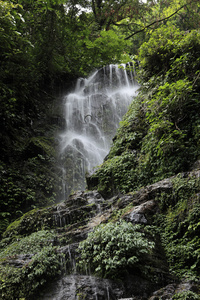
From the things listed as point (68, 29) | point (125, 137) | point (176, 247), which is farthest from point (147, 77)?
point (68, 29)

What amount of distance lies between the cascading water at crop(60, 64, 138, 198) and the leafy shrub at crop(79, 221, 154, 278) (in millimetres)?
6121

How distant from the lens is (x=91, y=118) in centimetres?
1383

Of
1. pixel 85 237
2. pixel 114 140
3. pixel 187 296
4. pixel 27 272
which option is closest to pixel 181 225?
pixel 187 296

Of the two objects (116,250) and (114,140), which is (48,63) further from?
(116,250)

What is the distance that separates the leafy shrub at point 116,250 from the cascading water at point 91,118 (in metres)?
6.12

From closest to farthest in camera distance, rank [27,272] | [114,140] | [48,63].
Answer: [27,272], [114,140], [48,63]

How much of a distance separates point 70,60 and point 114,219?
44.2 ft

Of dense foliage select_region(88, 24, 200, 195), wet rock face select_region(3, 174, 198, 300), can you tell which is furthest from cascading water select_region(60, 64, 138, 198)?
wet rock face select_region(3, 174, 198, 300)

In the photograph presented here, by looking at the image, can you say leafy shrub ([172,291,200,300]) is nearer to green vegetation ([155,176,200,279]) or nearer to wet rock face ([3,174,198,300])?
wet rock face ([3,174,198,300])

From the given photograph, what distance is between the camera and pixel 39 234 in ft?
18.8

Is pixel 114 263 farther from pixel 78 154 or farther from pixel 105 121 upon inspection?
pixel 105 121

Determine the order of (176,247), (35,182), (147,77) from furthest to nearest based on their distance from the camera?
(35,182) < (147,77) < (176,247)

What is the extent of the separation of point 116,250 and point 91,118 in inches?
428

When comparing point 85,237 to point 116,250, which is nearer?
point 116,250
